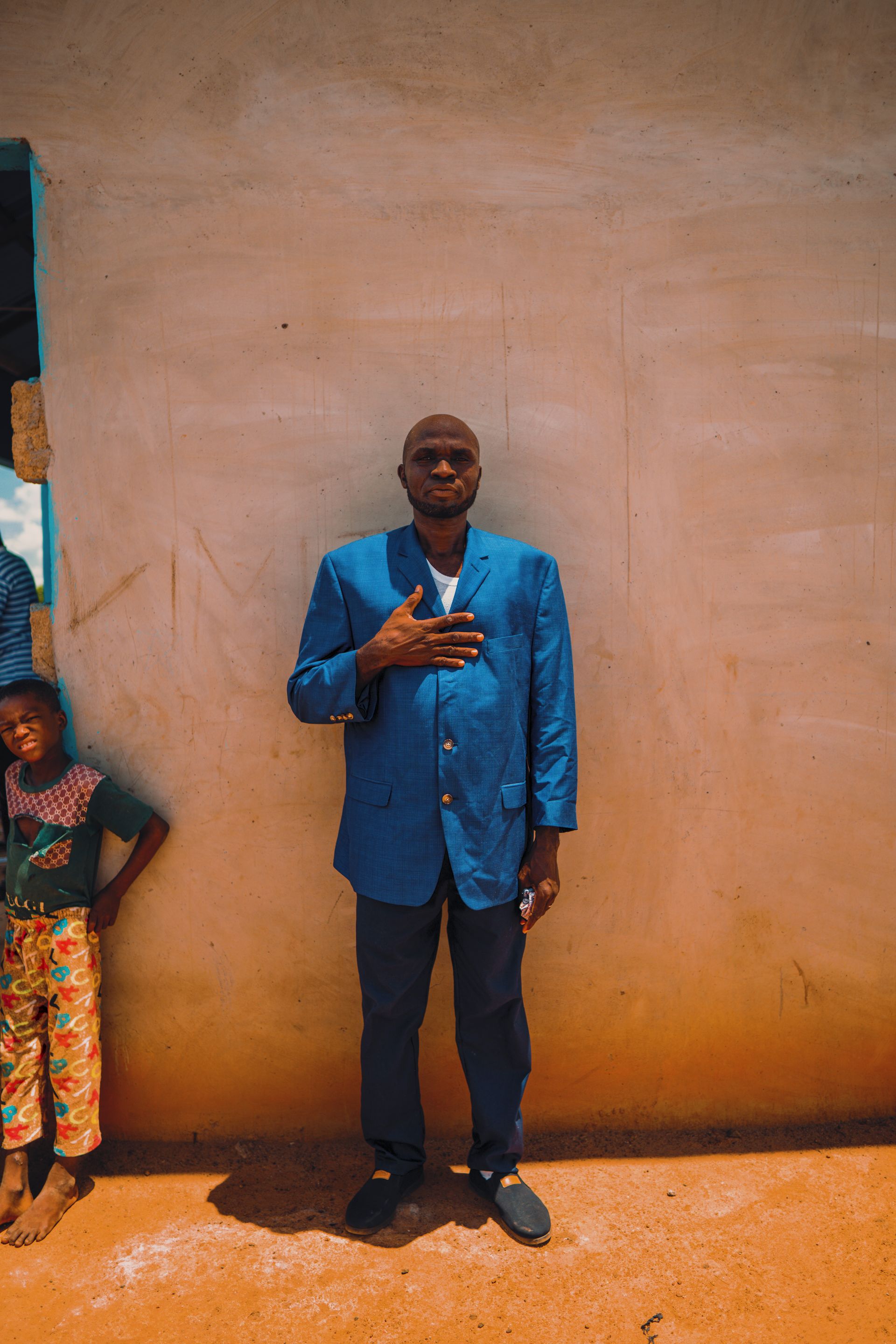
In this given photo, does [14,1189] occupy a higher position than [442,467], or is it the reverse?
[442,467]

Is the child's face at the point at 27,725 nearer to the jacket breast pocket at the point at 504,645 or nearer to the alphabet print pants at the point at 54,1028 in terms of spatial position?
the alphabet print pants at the point at 54,1028

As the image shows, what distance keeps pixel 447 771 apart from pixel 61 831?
1222mm

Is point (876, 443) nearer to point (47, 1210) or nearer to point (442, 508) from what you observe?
point (442, 508)

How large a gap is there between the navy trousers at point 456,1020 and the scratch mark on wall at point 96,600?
4.12 ft

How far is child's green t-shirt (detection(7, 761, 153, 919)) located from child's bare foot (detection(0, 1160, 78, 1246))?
788 millimetres

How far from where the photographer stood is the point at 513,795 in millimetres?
2252

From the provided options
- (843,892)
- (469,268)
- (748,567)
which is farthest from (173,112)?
(843,892)

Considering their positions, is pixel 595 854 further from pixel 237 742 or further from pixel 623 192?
pixel 623 192

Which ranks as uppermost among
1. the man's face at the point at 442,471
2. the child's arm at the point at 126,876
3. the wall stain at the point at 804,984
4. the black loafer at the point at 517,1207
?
the man's face at the point at 442,471

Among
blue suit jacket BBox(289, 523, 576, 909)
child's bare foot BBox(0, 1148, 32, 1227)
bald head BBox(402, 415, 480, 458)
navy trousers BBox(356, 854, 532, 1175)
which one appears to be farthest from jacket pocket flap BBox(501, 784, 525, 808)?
child's bare foot BBox(0, 1148, 32, 1227)

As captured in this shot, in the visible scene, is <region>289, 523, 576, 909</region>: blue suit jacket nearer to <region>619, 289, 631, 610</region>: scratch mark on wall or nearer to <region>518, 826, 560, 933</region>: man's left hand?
<region>518, 826, 560, 933</region>: man's left hand

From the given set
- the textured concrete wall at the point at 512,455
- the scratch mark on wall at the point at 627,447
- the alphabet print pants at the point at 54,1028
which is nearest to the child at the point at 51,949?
the alphabet print pants at the point at 54,1028

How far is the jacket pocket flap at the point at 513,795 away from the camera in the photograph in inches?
88.0

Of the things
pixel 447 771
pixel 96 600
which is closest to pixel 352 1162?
pixel 447 771
